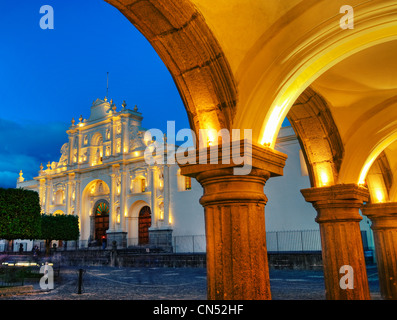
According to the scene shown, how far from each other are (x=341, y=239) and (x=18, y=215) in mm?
12419

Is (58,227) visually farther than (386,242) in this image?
Yes

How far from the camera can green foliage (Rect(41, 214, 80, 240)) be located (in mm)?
25266

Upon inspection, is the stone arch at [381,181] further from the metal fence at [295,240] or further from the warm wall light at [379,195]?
the metal fence at [295,240]

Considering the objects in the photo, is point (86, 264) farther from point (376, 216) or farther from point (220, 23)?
point (220, 23)

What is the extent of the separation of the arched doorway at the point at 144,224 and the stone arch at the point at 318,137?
2195 centimetres

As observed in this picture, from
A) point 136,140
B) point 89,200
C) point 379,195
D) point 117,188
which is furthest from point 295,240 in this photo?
point 89,200

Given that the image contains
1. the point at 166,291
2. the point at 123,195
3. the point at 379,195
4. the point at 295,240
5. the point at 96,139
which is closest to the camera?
the point at 379,195

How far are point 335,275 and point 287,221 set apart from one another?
46.6 feet

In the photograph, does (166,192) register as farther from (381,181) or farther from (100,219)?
(381,181)

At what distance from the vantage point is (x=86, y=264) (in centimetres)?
2362

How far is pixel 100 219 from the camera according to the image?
31453 mm

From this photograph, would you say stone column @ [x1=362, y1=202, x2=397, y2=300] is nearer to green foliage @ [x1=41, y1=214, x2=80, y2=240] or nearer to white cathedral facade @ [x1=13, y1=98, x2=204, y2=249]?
white cathedral facade @ [x1=13, y1=98, x2=204, y2=249]

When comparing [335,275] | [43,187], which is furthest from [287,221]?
[43,187]

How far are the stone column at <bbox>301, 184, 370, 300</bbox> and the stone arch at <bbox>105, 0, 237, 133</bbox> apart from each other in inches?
125
